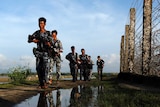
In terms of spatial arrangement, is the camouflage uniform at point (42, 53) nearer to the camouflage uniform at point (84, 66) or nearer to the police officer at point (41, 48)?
the police officer at point (41, 48)

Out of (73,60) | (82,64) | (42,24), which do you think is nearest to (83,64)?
(82,64)

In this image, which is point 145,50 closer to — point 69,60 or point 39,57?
point 39,57

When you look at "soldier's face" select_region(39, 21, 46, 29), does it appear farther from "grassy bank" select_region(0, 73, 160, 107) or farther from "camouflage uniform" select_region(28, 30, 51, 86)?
"grassy bank" select_region(0, 73, 160, 107)

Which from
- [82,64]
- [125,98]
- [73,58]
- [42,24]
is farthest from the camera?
[82,64]

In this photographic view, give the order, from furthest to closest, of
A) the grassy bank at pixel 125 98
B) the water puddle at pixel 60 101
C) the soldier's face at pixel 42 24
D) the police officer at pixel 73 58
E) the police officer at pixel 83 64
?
1. the police officer at pixel 83 64
2. the police officer at pixel 73 58
3. the soldier's face at pixel 42 24
4. the water puddle at pixel 60 101
5. the grassy bank at pixel 125 98

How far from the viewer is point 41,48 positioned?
11.3m

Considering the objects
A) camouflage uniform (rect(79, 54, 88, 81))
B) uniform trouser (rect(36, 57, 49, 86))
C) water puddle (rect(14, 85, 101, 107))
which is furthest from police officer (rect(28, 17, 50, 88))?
camouflage uniform (rect(79, 54, 88, 81))

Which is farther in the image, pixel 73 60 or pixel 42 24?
pixel 73 60

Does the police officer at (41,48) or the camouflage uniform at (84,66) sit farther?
the camouflage uniform at (84,66)

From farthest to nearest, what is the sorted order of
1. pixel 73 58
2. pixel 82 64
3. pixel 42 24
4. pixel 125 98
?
pixel 82 64
pixel 73 58
pixel 42 24
pixel 125 98

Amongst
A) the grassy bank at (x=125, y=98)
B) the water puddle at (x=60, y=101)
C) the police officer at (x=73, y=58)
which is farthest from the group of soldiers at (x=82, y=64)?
the water puddle at (x=60, y=101)

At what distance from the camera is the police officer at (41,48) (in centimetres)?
1119

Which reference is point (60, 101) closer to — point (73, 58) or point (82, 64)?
point (73, 58)

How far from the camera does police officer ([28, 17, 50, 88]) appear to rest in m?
11.2
